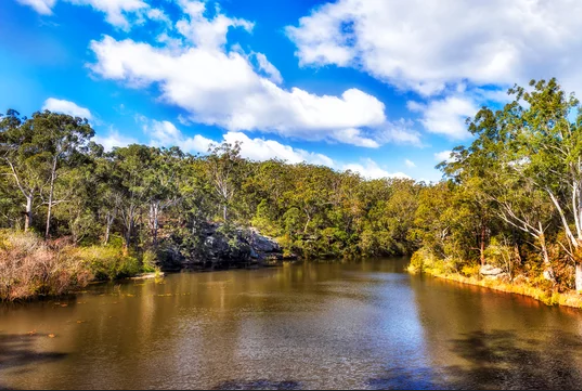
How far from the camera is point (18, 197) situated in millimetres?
47656

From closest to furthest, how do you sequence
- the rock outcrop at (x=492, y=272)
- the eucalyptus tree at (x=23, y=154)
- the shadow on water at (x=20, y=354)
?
1. the shadow on water at (x=20, y=354)
2. the rock outcrop at (x=492, y=272)
3. the eucalyptus tree at (x=23, y=154)

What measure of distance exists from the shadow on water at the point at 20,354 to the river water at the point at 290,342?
2.3 inches

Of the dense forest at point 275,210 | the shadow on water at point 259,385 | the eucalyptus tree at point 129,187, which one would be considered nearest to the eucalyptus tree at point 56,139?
the dense forest at point 275,210

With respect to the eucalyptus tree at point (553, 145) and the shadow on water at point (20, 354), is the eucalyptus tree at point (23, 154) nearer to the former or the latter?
the shadow on water at point (20, 354)

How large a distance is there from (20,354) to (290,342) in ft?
40.6

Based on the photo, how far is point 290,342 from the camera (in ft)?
67.4

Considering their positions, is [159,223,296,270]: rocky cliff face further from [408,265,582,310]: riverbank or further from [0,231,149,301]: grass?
[408,265,582,310]: riverbank

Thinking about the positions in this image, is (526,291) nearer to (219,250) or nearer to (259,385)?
(259,385)

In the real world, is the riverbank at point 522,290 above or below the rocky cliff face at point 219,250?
below

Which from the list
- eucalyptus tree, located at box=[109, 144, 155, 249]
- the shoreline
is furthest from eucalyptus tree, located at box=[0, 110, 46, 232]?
the shoreline

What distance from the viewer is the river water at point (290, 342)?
610 inches

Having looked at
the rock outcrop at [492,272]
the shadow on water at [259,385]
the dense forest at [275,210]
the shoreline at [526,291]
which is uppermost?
the dense forest at [275,210]

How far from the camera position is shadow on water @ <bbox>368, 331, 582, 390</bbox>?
15.0 metres

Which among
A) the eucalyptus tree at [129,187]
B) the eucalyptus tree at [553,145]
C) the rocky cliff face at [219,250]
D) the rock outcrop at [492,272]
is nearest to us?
the eucalyptus tree at [553,145]
